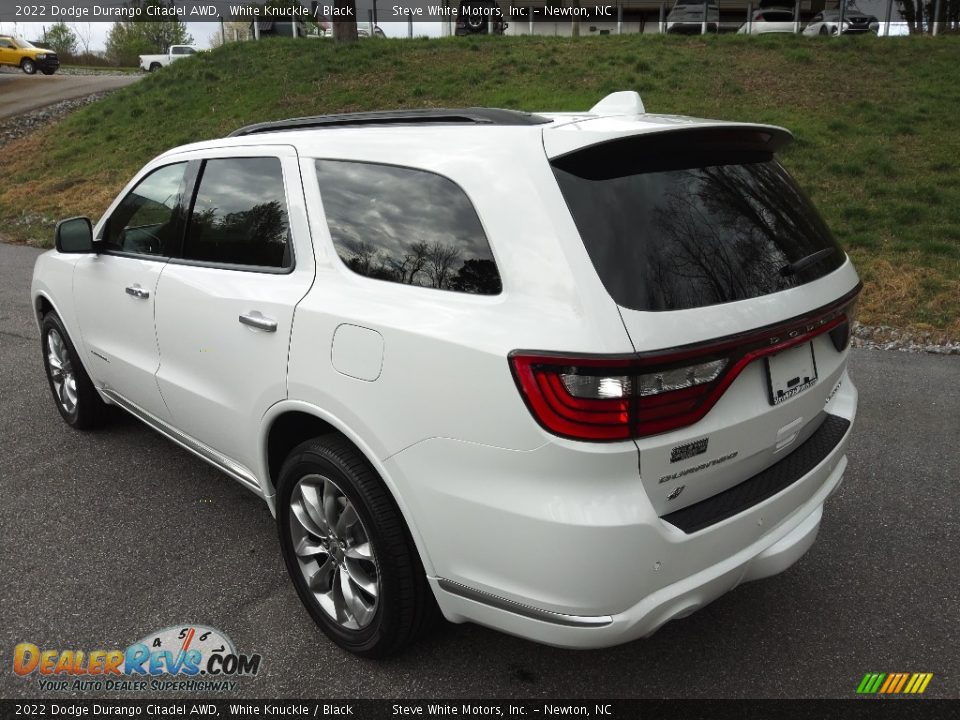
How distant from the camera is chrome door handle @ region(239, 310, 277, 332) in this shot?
264 cm

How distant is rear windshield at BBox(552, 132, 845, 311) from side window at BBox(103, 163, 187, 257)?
7.14 ft

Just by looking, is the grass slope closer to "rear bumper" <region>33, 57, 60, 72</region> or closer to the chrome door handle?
the chrome door handle

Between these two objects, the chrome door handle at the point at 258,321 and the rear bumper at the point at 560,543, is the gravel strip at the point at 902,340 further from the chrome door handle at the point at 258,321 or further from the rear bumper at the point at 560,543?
the chrome door handle at the point at 258,321

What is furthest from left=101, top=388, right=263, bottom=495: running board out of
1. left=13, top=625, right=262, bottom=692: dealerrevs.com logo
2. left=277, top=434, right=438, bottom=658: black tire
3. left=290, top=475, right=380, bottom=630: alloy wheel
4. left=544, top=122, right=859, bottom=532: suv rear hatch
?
left=544, top=122, right=859, bottom=532: suv rear hatch

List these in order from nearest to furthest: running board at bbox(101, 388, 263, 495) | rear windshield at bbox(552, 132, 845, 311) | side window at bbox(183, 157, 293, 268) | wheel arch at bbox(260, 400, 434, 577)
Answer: rear windshield at bbox(552, 132, 845, 311), wheel arch at bbox(260, 400, 434, 577), side window at bbox(183, 157, 293, 268), running board at bbox(101, 388, 263, 495)

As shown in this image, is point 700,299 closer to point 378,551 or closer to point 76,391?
point 378,551

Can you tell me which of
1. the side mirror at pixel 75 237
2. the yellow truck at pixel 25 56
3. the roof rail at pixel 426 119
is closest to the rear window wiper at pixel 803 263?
the roof rail at pixel 426 119

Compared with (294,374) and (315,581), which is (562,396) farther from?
(315,581)

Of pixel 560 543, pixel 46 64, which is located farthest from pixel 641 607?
pixel 46 64

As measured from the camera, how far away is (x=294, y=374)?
2.54 metres

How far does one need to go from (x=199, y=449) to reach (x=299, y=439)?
765 mm

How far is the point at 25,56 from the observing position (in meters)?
34.6

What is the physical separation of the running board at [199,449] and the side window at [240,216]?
83 cm

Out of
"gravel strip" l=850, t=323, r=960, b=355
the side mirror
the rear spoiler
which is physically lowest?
"gravel strip" l=850, t=323, r=960, b=355
